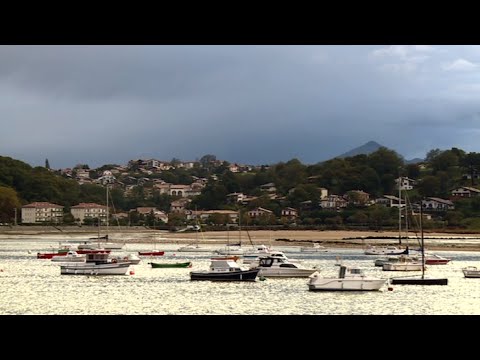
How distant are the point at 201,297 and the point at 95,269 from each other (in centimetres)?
1035

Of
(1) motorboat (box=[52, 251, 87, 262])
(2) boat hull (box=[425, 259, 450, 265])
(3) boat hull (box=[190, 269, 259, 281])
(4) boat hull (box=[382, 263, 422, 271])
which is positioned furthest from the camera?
(2) boat hull (box=[425, 259, 450, 265])

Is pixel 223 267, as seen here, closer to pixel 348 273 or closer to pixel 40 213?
pixel 348 273

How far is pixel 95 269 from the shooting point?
3319 centimetres

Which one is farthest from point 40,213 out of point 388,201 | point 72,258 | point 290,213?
point 72,258

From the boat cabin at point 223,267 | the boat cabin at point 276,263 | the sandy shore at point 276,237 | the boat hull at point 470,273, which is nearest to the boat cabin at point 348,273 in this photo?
the boat cabin at point 223,267

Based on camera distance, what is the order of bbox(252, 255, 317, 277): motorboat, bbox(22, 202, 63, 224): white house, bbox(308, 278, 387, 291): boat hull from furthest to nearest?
bbox(22, 202, 63, 224): white house < bbox(252, 255, 317, 277): motorboat < bbox(308, 278, 387, 291): boat hull

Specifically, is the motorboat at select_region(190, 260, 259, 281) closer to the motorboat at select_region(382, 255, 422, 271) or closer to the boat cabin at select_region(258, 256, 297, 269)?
the boat cabin at select_region(258, 256, 297, 269)

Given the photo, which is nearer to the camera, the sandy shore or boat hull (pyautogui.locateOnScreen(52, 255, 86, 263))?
boat hull (pyautogui.locateOnScreen(52, 255, 86, 263))

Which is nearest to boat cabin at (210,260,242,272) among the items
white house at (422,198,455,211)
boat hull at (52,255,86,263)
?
boat hull at (52,255,86,263)

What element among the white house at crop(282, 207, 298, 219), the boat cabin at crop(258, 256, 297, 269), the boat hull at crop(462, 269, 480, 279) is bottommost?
the boat hull at crop(462, 269, 480, 279)

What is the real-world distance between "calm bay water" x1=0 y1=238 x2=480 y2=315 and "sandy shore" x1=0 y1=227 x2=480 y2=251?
34.2 m

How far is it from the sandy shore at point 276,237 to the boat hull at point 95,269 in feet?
103

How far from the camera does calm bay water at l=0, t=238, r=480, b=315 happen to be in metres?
20.7
